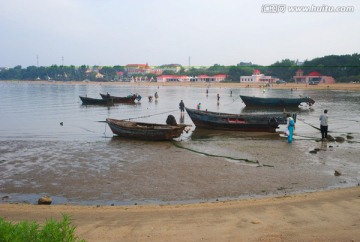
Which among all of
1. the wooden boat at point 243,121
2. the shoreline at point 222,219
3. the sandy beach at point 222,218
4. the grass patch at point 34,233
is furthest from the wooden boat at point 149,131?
the grass patch at point 34,233

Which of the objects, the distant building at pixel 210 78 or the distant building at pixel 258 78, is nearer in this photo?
the distant building at pixel 258 78

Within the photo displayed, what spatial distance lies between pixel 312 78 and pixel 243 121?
93.8 meters

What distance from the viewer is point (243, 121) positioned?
2244 cm

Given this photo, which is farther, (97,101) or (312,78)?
(312,78)

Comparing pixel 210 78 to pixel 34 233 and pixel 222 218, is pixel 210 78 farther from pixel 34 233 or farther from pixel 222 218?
pixel 34 233

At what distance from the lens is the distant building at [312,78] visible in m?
103

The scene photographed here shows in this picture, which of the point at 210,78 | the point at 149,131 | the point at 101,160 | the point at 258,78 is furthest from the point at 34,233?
the point at 210,78

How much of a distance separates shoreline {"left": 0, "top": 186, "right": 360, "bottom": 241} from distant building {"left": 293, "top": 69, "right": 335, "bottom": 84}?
334ft

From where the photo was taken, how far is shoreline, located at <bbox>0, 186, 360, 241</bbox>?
6.64 m

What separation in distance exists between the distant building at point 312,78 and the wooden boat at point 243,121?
88.7 m

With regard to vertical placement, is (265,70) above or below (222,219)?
above

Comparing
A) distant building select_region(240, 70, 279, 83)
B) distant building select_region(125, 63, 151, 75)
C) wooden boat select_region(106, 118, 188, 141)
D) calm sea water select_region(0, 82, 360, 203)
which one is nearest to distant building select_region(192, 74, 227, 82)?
distant building select_region(240, 70, 279, 83)

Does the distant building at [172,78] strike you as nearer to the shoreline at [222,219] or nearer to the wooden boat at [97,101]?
the wooden boat at [97,101]

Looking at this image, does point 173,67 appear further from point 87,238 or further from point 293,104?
point 87,238
